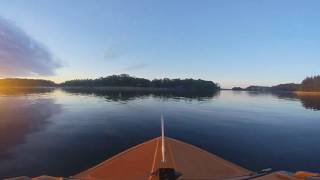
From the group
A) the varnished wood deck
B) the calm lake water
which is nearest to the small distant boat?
the varnished wood deck

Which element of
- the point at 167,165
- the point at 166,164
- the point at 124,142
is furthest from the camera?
the point at 124,142

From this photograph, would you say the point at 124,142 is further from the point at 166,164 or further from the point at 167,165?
the point at 166,164

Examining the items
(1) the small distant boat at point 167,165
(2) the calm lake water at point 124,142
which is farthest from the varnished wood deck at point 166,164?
(2) the calm lake water at point 124,142

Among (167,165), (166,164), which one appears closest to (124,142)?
(167,165)

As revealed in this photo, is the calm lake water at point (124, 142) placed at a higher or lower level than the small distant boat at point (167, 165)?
lower

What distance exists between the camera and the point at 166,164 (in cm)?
866

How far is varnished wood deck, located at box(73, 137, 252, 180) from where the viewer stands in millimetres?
8977

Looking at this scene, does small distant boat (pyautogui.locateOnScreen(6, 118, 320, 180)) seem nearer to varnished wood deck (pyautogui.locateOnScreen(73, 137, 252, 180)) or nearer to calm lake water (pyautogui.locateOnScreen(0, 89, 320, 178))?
varnished wood deck (pyautogui.locateOnScreen(73, 137, 252, 180))

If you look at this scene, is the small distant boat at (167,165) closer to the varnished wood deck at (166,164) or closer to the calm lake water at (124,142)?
the varnished wood deck at (166,164)

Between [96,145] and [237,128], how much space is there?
56.8 feet

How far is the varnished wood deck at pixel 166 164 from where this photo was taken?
8977 mm

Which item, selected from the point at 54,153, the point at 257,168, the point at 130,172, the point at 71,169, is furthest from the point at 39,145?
the point at 130,172

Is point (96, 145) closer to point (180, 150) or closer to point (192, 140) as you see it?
point (192, 140)

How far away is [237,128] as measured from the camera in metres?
35.3
